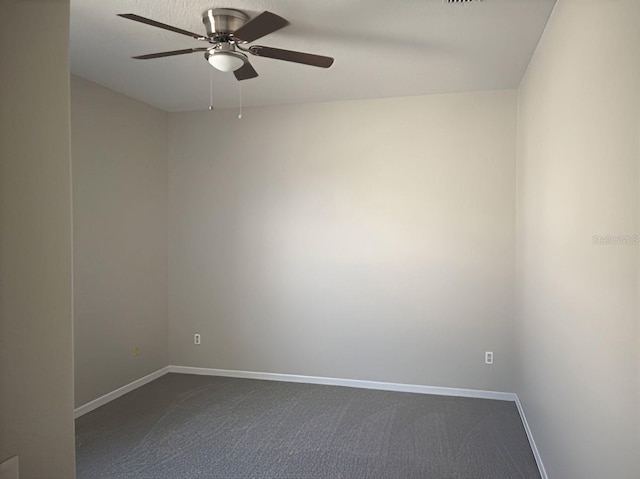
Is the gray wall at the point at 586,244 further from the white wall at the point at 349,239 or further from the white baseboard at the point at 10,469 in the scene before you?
the white baseboard at the point at 10,469

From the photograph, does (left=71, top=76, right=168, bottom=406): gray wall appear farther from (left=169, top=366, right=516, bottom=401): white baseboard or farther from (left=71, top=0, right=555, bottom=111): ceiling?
(left=169, top=366, right=516, bottom=401): white baseboard

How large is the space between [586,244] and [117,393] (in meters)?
3.89

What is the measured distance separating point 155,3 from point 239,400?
3092 mm

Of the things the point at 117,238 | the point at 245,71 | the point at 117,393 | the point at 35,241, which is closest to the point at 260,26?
the point at 245,71

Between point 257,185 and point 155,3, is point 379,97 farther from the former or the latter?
point 155,3

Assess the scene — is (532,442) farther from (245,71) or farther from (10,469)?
(10,469)

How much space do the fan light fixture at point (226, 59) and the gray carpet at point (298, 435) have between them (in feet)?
7.84

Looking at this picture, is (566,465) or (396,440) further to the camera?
(396,440)

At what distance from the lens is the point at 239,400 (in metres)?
3.97

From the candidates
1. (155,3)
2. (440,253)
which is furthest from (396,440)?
(155,3)

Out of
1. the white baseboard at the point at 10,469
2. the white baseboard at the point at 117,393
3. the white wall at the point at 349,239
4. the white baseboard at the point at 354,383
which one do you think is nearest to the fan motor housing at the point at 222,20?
the white wall at the point at 349,239

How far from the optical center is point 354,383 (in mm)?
4320

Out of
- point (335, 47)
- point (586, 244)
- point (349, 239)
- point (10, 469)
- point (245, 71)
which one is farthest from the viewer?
point (349, 239)

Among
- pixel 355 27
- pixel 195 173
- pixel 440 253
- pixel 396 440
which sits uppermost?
pixel 355 27
